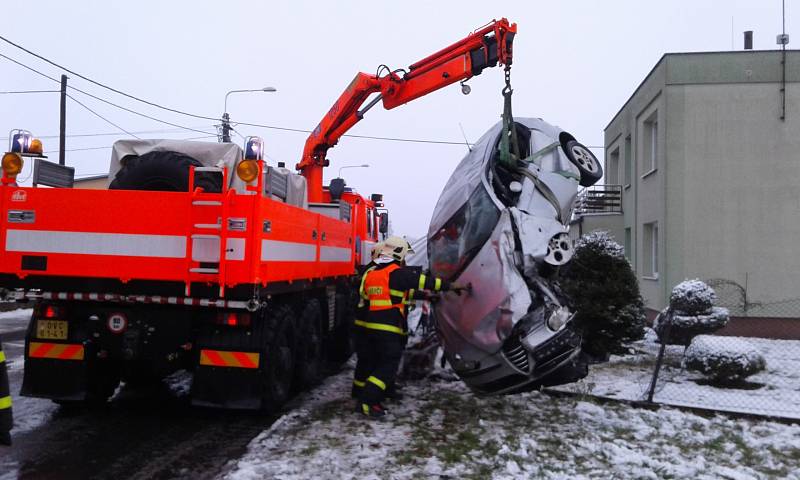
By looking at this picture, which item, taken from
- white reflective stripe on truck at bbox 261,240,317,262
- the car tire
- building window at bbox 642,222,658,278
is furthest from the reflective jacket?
building window at bbox 642,222,658,278

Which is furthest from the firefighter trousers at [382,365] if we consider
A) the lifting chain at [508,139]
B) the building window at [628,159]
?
the building window at [628,159]

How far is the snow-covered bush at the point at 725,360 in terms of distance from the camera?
26.4 ft

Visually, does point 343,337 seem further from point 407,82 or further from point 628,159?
point 628,159

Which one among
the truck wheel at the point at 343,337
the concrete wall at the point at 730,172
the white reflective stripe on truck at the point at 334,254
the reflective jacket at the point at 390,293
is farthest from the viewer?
the concrete wall at the point at 730,172

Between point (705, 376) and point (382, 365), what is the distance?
4.69 metres

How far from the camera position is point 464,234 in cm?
626

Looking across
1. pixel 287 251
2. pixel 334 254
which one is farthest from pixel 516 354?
pixel 334 254

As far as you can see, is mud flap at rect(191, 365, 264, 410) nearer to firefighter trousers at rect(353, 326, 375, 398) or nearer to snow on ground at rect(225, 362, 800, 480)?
A: snow on ground at rect(225, 362, 800, 480)

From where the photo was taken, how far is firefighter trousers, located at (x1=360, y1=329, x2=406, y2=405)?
6.19 metres

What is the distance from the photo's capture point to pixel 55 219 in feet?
18.0

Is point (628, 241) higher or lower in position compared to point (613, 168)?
lower

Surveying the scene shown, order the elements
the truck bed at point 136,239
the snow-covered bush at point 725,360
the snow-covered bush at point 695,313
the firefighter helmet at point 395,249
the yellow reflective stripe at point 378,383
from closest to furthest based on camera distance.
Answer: the truck bed at point 136,239 < the yellow reflective stripe at point 378,383 < the firefighter helmet at point 395,249 < the snow-covered bush at point 725,360 < the snow-covered bush at point 695,313

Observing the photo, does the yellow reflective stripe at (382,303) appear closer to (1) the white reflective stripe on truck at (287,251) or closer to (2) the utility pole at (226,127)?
(1) the white reflective stripe on truck at (287,251)

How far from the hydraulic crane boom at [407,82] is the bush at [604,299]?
3126mm
